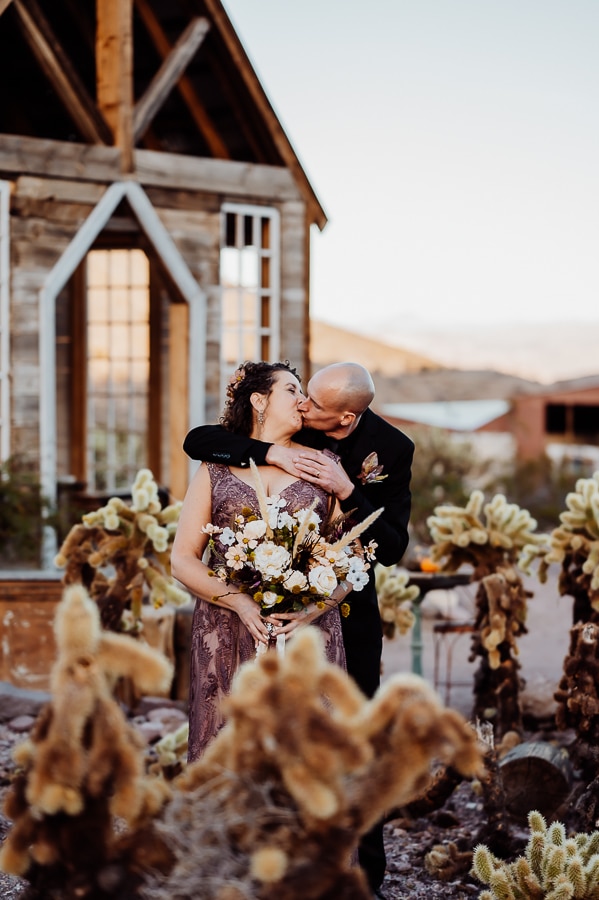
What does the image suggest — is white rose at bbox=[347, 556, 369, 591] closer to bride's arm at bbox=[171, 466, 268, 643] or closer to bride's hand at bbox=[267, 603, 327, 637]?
bride's hand at bbox=[267, 603, 327, 637]

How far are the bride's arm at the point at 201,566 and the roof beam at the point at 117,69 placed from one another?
5614 mm

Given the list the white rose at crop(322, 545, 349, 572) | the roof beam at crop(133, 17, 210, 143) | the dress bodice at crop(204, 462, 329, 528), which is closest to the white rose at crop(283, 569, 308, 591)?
the white rose at crop(322, 545, 349, 572)

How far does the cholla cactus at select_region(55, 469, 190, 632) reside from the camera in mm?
5934

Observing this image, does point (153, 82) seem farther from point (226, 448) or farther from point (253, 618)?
point (253, 618)

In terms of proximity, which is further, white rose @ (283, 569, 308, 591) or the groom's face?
the groom's face

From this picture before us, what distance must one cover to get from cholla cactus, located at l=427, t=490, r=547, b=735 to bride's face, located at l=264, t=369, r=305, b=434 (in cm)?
242

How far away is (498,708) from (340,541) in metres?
2.99

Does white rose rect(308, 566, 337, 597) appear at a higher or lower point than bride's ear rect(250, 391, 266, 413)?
lower

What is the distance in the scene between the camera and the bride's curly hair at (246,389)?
13.4 feet

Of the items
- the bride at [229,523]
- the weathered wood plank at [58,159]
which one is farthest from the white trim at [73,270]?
the bride at [229,523]

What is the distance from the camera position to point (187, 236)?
31.3ft

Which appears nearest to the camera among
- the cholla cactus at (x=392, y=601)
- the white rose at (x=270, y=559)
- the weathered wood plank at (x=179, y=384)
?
the white rose at (x=270, y=559)

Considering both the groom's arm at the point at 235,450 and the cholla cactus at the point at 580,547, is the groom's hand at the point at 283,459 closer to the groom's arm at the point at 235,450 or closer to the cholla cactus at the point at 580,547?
the groom's arm at the point at 235,450

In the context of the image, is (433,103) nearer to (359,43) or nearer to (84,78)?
(359,43)
